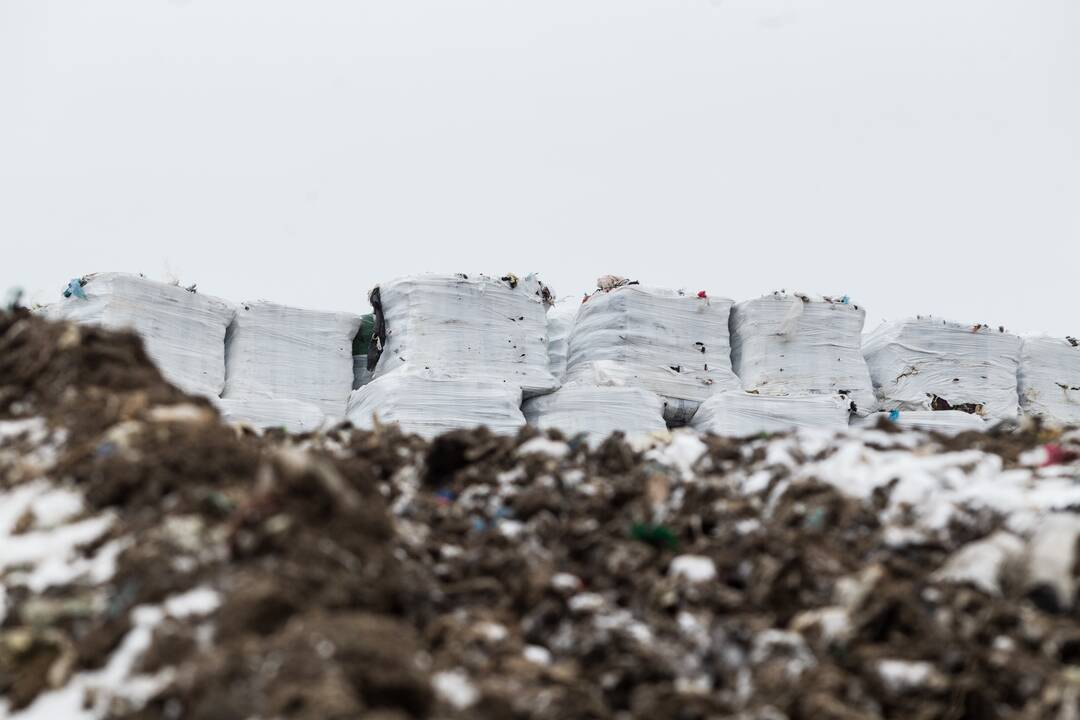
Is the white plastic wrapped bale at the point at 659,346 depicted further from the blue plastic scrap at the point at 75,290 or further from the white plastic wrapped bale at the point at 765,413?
the blue plastic scrap at the point at 75,290

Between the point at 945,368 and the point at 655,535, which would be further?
the point at 945,368

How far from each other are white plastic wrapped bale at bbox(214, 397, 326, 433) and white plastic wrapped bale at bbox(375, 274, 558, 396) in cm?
56

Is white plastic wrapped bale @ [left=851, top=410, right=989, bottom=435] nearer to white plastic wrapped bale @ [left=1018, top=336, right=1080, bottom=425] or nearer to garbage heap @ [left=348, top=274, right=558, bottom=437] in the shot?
white plastic wrapped bale @ [left=1018, top=336, right=1080, bottom=425]

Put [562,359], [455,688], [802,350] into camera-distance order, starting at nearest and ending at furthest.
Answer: [455,688]
[802,350]
[562,359]

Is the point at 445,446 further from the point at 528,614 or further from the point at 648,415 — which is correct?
the point at 648,415

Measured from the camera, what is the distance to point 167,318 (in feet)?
19.2

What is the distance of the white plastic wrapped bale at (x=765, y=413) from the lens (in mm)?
5777

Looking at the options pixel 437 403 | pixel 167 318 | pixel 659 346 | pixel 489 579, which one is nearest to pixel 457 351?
pixel 437 403

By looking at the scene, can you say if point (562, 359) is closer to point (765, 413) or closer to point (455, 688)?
point (765, 413)

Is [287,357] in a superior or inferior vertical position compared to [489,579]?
superior

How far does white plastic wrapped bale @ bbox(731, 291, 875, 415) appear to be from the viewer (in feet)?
20.7

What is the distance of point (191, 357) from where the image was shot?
19.2ft

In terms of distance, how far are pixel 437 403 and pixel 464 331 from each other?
55cm

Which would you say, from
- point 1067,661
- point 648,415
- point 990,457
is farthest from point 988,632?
point 648,415
